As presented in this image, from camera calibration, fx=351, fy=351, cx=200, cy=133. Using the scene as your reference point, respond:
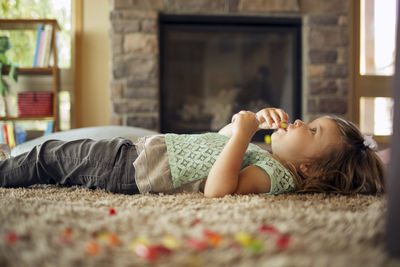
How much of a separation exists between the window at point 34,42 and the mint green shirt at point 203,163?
1.88 m

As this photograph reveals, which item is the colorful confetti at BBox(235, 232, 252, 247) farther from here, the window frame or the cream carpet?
the window frame

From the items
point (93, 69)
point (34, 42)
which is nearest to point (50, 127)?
Result: point (93, 69)

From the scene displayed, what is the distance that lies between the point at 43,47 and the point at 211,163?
77.8 inches

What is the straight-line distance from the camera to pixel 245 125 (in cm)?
95

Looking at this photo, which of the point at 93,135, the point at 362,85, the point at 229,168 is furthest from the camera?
the point at 362,85

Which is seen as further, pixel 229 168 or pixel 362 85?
pixel 362 85

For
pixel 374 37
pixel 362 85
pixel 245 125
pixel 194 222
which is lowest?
pixel 194 222

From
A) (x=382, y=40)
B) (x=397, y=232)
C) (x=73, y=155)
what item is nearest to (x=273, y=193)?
(x=397, y=232)

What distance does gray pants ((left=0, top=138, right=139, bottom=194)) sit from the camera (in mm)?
1062

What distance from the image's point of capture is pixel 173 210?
2.40 ft

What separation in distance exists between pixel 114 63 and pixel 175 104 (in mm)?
519

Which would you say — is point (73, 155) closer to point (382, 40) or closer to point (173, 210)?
point (173, 210)

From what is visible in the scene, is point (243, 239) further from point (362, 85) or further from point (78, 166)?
point (362, 85)

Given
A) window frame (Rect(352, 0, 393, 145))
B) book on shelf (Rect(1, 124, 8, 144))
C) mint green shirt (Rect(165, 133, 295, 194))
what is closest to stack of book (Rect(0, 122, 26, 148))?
book on shelf (Rect(1, 124, 8, 144))
